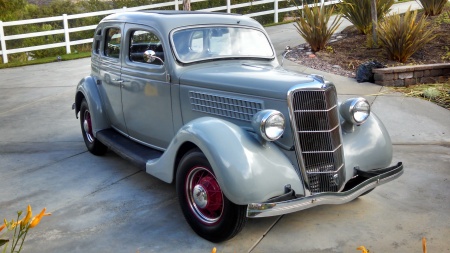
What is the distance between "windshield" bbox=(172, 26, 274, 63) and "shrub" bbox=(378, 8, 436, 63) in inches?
206

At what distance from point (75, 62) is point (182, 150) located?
34.9 ft

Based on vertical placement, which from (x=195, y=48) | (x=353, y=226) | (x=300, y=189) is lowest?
(x=353, y=226)

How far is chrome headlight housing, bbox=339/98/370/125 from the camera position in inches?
186

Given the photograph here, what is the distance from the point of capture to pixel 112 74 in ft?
20.7

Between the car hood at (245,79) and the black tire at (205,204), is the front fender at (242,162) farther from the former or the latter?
the car hood at (245,79)

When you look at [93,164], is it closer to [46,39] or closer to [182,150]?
[182,150]

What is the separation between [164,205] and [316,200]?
165cm

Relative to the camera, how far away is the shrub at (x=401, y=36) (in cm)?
1020

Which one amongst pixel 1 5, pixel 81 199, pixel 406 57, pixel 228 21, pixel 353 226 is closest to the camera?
pixel 353 226

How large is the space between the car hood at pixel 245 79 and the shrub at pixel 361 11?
24.5 ft

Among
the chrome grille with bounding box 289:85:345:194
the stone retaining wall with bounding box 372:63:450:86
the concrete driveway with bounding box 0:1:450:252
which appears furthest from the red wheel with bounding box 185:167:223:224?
the stone retaining wall with bounding box 372:63:450:86

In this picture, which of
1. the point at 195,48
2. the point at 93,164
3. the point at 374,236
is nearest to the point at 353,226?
the point at 374,236

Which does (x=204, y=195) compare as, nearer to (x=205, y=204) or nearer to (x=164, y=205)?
(x=205, y=204)

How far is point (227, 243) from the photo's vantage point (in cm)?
434
